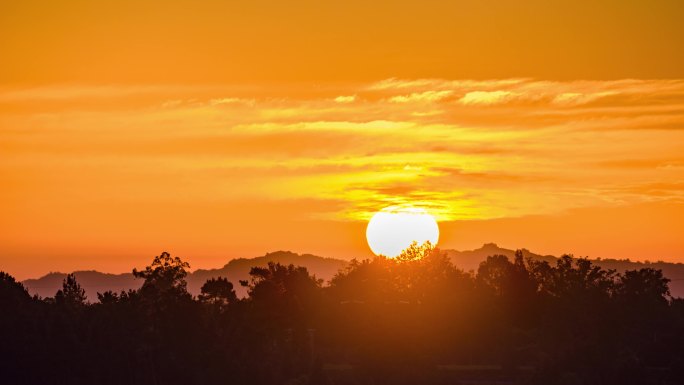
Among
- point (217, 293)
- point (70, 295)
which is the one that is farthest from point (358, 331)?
point (70, 295)

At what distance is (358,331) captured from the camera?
11488 cm

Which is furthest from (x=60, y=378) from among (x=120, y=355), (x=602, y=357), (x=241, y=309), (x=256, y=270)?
(x=602, y=357)

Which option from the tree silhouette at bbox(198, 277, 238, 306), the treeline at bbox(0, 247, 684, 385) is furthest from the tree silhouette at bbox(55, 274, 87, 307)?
the tree silhouette at bbox(198, 277, 238, 306)

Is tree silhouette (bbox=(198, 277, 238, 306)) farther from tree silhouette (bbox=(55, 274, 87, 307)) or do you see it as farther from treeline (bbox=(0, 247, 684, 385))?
tree silhouette (bbox=(55, 274, 87, 307))

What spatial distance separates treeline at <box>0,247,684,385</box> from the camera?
322 feet

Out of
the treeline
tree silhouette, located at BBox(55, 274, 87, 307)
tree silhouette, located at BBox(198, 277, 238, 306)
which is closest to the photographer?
the treeline

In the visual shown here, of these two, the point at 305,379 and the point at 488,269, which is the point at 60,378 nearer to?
the point at 305,379

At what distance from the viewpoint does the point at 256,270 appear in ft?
398

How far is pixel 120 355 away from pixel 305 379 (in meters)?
16.1

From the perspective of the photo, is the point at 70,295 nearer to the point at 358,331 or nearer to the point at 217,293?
the point at 217,293

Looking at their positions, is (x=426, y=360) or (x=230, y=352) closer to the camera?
(x=230, y=352)

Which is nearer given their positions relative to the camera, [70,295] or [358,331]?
[358,331]

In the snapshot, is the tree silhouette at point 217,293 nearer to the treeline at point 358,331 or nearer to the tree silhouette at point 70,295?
the treeline at point 358,331

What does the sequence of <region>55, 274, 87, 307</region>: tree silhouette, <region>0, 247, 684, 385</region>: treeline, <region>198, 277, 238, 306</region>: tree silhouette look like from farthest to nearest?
<region>198, 277, 238, 306</region>: tree silhouette
<region>55, 274, 87, 307</region>: tree silhouette
<region>0, 247, 684, 385</region>: treeline
